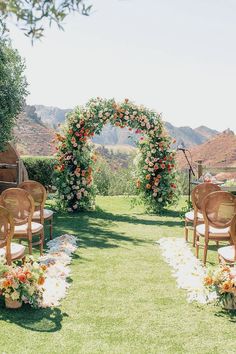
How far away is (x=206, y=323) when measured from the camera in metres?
5.07

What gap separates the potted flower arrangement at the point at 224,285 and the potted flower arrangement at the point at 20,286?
2.05 meters

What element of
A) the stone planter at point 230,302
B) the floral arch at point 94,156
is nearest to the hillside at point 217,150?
the floral arch at point 94,156

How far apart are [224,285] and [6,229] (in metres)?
2.75

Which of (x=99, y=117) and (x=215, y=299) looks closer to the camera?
(x=215, y=299)

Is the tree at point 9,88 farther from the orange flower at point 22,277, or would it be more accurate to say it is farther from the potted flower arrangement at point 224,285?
the potted flower arrangement at point 224,285

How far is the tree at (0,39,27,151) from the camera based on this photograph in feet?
43.2

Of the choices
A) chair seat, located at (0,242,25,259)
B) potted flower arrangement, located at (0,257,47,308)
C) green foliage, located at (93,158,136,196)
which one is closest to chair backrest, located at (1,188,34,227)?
chair seat, located at (0,242,25,259)

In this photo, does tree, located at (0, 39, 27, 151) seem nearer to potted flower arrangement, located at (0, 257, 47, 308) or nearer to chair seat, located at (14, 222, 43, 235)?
chair seat, located at (14, 222, 43, 235)

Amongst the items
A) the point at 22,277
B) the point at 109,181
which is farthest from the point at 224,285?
the point at 109,181

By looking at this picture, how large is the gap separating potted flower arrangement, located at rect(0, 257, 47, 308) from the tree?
8.21 metres

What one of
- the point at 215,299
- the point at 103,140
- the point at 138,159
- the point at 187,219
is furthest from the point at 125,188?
the point at 103,140

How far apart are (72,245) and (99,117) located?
549cm

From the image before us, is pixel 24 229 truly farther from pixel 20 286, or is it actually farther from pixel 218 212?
pixel 218 212

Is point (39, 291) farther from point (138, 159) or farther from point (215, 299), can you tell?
point (138, 159)
